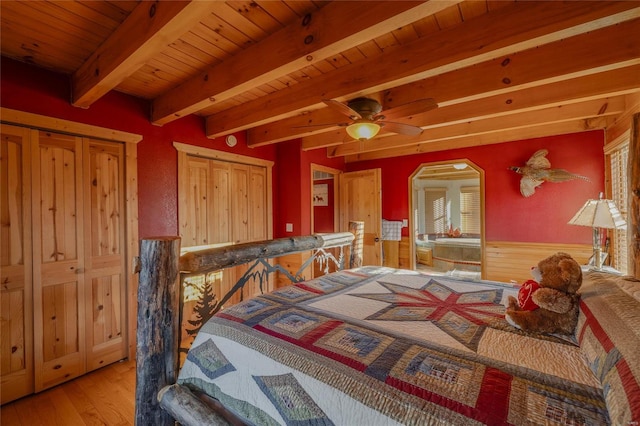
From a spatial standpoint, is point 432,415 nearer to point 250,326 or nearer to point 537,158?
point 250,326

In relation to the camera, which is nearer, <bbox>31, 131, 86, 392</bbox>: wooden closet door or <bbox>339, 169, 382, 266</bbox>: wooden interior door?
<bbox>31, 131, 86, 392</bbox>: wooden closet door

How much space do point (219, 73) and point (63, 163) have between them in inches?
58.5

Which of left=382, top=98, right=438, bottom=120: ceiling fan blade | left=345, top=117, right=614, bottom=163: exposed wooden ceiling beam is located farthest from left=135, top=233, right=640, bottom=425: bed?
left=345, top=117, right=614, bottom=163: exposed wooden ceiling beam

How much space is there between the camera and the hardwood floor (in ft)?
6.29

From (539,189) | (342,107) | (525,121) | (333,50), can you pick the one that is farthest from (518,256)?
(333,50)

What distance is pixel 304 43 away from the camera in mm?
1650

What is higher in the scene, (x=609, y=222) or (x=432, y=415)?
(x=609, y=222)

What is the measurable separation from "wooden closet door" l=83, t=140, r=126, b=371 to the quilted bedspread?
5.92 ft

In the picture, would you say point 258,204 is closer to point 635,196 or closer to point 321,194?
point 321,194

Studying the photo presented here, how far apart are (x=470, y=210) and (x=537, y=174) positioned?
16.5 ft

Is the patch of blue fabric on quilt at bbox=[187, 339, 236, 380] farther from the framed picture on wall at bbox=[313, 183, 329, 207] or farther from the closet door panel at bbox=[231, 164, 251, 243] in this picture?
the framed picture on wall at bbox=[313, 183, 329, 207]

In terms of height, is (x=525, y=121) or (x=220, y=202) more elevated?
(x=525, y=121)

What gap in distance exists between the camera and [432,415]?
722mm

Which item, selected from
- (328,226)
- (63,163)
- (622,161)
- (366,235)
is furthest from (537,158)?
(63,163)
